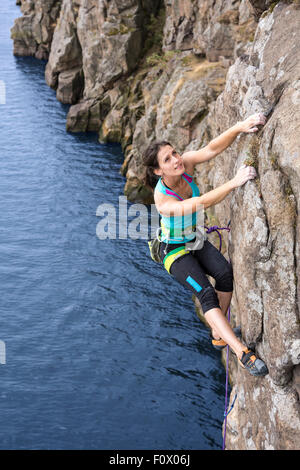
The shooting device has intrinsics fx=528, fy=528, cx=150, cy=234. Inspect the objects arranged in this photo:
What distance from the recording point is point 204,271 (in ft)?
31.7

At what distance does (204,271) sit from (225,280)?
1.43 feet

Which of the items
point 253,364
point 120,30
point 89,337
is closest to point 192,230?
point 253,364

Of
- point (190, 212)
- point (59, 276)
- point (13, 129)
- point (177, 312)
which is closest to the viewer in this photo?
point (190, 212)

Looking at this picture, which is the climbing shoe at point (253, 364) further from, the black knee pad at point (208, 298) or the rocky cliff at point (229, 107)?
the black knee pad at point (208, 298)

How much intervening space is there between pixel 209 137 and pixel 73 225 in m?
8.99

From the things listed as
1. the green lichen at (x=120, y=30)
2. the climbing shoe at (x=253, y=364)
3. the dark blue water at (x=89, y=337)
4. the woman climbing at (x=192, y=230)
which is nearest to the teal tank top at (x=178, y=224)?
the woman climbing at (x=192, y=230)

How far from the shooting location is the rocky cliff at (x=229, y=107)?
25.6ft

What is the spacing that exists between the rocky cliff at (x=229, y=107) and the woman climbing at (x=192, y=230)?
284 mm

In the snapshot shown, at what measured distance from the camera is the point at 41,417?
16.4 meters

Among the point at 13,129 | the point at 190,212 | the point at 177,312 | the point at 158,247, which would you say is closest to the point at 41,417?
the point at 177,312

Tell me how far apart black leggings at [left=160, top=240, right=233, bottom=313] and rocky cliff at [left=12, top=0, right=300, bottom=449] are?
363 millimetres

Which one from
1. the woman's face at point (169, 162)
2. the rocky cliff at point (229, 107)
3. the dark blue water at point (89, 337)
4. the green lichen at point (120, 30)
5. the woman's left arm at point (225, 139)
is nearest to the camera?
the rocky cliff at point (229, 107)

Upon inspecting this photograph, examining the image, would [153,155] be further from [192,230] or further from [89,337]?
[89,337]
